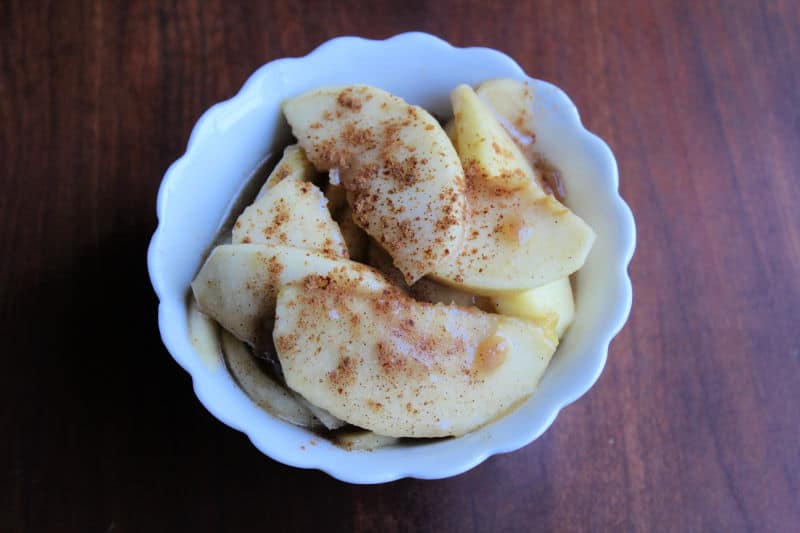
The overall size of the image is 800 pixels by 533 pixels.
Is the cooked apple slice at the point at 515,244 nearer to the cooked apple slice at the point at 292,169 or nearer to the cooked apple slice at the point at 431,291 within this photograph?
the cooked apple slice at the point at 431,291

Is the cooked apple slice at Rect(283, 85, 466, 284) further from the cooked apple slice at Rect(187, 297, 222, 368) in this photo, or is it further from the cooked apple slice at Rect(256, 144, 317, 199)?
the cooked apple slice at Rect(187, 297, 222, 368)

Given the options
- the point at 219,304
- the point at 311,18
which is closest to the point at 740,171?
the point at 311,18

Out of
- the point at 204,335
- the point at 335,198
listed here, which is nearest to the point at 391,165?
the point at 335,198

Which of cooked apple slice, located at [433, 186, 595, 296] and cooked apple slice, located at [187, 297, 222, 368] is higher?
cooked apple slice, located at [433, 186, 595, 296]

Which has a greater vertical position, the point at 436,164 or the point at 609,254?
the point at 436,164

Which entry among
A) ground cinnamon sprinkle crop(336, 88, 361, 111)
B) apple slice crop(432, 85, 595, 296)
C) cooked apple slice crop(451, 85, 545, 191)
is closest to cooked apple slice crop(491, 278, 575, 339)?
apple slice crop(432, 85, 595, 296)

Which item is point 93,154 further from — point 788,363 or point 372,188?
point 788,363

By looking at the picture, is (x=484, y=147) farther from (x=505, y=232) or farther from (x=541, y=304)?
(x=541, y=304)

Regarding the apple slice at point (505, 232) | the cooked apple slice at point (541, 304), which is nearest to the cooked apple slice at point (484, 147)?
the apple slice at point (505, 232)
